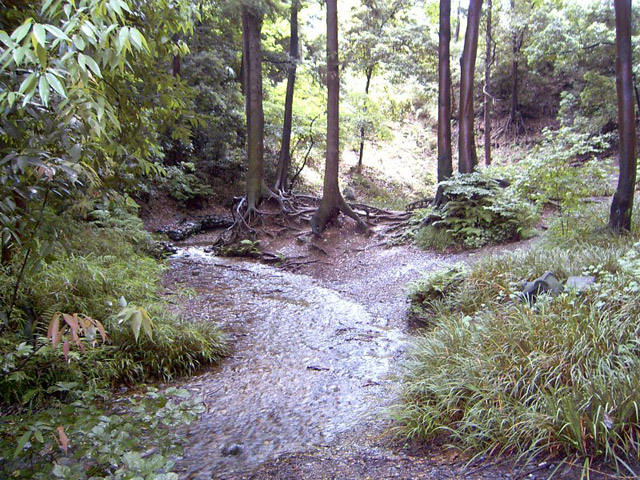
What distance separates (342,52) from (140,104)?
17088 millimetres

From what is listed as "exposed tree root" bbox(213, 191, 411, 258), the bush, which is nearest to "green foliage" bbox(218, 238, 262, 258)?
"exposed tree root" bbox(213, 191, 411, 258)

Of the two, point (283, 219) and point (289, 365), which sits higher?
point (283, 219)

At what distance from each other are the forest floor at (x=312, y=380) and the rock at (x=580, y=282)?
1.93 meters

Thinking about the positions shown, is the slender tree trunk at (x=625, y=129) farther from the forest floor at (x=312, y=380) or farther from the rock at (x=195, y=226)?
the rock at (x=195, y=226)

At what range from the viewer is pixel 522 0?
68.2 ft

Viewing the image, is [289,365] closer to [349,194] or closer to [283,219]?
[283,219]

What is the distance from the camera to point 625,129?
7.23 meters

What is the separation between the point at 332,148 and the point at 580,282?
28.3 feet

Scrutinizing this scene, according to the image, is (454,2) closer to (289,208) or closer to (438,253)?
(289,208)

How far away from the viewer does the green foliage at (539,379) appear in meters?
2.71

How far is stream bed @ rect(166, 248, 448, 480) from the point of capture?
367cm

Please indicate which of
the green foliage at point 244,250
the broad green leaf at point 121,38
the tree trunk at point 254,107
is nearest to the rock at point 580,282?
the broad green leaf at point 121,38

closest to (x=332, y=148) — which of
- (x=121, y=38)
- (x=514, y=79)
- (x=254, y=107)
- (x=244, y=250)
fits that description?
(x=254, y=107)

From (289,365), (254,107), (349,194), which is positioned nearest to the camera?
(289,365)
